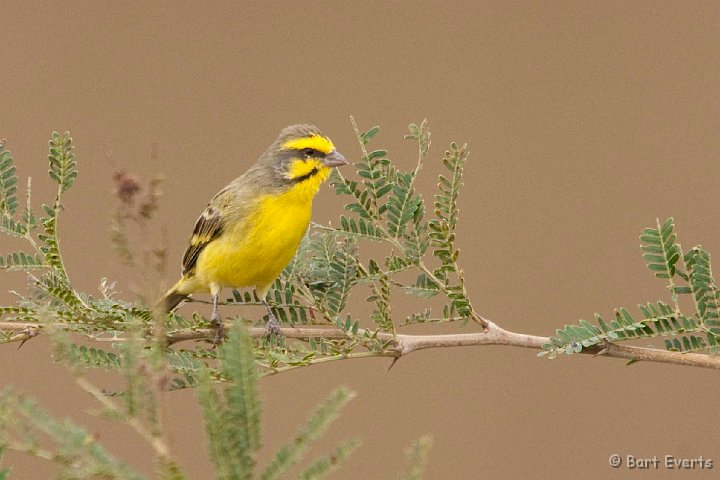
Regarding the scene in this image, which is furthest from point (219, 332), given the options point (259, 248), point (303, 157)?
point (303, 157)

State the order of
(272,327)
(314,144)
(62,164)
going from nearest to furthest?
(62,164)
(272,327)
(314,144)

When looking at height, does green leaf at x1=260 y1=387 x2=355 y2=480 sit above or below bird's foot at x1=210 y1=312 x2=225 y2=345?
below

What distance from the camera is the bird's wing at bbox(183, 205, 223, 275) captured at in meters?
2.77

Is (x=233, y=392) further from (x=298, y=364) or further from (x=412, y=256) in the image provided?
(x=412, y=256)

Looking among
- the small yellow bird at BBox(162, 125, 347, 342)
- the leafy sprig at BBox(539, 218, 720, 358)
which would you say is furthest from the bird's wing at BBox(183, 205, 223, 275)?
the leafy sprig at BBox(539, 218, 720, 358)

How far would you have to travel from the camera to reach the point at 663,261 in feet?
4.78

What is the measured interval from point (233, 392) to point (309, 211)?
1977 millimetres

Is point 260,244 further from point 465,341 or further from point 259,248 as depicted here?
point 465,341

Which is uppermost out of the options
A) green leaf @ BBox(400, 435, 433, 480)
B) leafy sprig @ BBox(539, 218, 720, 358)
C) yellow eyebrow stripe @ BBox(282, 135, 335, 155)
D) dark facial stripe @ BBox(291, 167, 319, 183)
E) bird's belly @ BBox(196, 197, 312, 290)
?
yellow eyebrow stripe @ BBox(282, 135, 335, 155)

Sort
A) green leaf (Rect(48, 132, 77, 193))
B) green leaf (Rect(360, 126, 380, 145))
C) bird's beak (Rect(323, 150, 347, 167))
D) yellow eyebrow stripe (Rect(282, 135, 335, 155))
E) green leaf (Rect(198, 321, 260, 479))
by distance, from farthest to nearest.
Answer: yellow eyebrow stripe (Rect(282, 135, 335, 155)) → bird's beak (Rect(323, 150, 347, 167)) → green leaf (Rect(360, 126, 380, 145)) → green leaf (Rect(48, 132, 77, 193)) → green leaf (Rect(198, 321, 260, 479))

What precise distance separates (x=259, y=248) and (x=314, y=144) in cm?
36

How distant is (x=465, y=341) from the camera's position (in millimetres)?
1603

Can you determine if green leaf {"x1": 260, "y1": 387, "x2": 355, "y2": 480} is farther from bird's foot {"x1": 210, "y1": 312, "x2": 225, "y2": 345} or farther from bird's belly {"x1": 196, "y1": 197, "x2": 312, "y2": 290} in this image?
bird's belly {"x1": 196, "y1": 197, "x2": 312, "y2": 290}

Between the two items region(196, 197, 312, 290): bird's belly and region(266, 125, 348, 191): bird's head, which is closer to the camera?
region(196, 197, 312, 290): bird's belly
